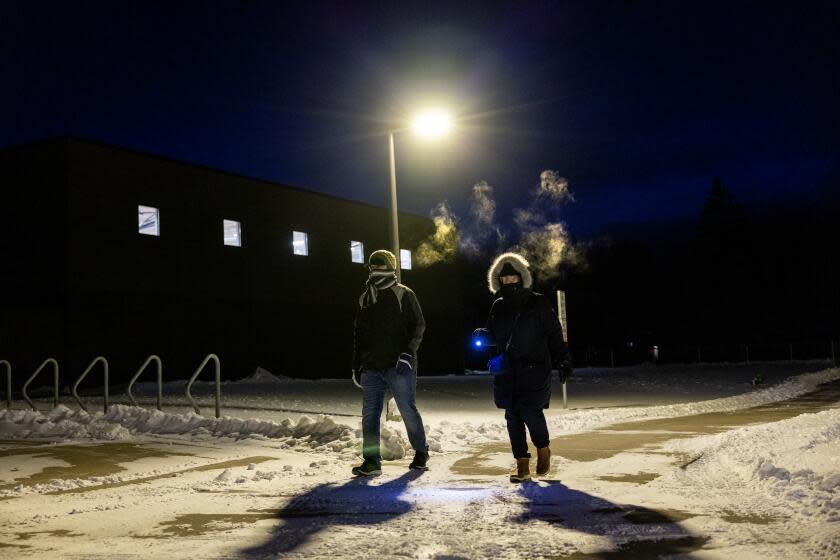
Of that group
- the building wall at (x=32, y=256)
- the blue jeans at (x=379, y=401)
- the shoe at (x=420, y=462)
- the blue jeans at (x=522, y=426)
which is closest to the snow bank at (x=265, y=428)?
the shoe at (x=420, y=462)

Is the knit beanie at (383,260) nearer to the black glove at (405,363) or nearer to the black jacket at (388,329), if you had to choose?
the black jacket at (388,329)

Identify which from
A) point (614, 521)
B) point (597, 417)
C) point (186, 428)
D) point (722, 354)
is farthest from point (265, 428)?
point (722, 354)

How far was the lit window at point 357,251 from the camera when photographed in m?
33.6

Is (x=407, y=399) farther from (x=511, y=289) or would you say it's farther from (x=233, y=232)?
(x=233, y=232)

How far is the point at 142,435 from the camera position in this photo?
34.9 feet

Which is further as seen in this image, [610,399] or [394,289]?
[610,399]

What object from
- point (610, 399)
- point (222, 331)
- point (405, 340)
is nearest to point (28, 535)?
point (405, 340)

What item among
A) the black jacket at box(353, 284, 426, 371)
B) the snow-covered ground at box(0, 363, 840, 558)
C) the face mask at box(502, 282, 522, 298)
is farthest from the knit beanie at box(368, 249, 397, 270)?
the snow-covered ground at box(0, 363, 840, 558)

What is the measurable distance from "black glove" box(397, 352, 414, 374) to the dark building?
18.1 m

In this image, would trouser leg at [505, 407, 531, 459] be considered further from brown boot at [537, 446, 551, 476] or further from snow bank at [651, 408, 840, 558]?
snow bank at [651, 408, 840, 558]

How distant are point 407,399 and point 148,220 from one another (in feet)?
64.8

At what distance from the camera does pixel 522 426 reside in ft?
23.2

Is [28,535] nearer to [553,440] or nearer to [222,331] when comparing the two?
[553,440]

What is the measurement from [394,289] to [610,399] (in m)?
12.0
